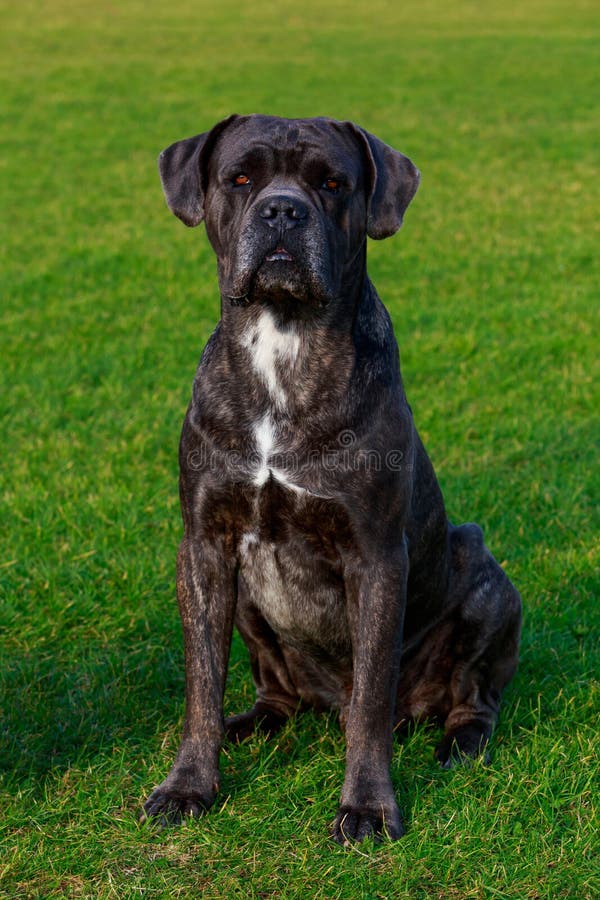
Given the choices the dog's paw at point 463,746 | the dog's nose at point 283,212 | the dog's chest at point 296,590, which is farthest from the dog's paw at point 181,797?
the dog's nose at point 283,212

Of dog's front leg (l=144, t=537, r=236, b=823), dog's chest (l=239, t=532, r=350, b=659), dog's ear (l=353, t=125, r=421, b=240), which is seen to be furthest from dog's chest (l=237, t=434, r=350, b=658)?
dog's ear (l=353, t=125, r=421, b=240)

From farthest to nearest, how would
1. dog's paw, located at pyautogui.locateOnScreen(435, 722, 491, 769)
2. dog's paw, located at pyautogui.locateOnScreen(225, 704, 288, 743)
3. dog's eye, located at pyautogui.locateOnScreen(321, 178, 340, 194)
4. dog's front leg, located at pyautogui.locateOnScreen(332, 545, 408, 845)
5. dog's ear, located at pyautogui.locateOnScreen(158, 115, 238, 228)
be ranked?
dog's paw, located at pyautogui.locateOnScreen(225, 704, 288, 743) < dog's paw, located at pyautogui.locateOnScreen(435, 722, 491, 769) < dog's ear, located at pyautogui.locateOnScreen(158, 115, 238, 228) < dog's eye, located at pyautogui.locateOnScreen(321, 178, 340, 194) < dog's front leg, located at pyautogui.locateOnScreen(332, 545, 408, 845)

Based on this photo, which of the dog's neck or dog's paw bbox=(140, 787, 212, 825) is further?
the dog's neck

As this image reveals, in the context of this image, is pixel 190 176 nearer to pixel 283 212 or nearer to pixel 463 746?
pixel 283 212

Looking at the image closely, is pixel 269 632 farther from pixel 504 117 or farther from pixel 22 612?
pixel 504 117

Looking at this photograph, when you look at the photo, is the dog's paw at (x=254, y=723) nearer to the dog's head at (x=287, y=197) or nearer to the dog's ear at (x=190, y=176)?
Answer: the dog's head at (x=287, y=197)

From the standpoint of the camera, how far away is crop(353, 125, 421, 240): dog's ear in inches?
157

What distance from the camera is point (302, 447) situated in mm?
3869

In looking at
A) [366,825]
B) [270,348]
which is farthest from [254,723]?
[270,348]

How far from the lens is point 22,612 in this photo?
17.5 ft

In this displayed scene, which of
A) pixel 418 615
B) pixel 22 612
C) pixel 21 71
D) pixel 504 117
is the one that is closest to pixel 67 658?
pixel 22 612

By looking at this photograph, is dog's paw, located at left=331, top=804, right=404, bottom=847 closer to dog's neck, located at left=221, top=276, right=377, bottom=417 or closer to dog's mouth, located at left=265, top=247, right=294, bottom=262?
dog's neck, located at left=221, top=276, right=377, bottom=417

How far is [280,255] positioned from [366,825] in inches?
73.0

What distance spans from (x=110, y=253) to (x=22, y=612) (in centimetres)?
685
